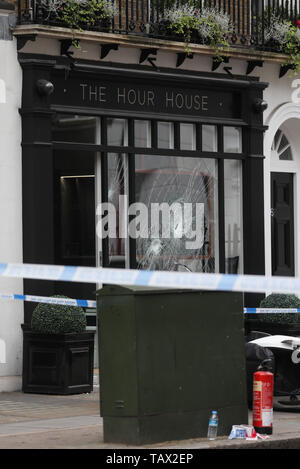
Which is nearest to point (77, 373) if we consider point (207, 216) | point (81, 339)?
point (81, 339)

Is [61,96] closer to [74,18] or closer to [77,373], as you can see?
[74,18]

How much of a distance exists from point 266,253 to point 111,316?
8198 millimetres

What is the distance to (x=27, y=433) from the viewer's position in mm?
10266

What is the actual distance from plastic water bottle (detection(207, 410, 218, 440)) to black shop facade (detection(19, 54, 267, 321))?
520 centimetres

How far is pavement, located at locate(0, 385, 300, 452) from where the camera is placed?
936cm

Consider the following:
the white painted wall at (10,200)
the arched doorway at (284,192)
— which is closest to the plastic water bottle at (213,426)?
the white painted wall at (10,200)

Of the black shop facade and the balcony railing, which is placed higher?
the balcony railing

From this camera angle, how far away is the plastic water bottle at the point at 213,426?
941 centimetres

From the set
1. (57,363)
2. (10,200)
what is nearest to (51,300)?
(57,363)

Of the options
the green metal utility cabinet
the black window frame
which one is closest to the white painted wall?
the black window frame

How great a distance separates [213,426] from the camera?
9.41m

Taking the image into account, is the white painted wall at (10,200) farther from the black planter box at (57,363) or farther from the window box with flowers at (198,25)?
the window box with flowers at (198,25)

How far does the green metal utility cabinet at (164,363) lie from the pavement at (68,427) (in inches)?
6.8

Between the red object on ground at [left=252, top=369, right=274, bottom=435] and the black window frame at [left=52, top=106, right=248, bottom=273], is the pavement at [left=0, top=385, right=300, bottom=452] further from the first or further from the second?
the black window frame at [left=52, top=106, right=248, bottom=273]
